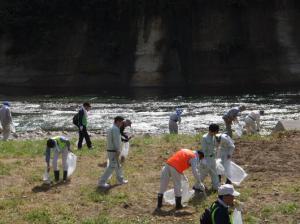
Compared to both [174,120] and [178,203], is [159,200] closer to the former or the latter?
[178,203]

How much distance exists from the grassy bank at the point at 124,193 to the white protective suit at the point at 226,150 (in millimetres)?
685

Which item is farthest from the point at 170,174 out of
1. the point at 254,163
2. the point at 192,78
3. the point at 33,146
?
the point at 192,78

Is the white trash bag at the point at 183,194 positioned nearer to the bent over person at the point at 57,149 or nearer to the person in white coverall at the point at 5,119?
the bent over person at the point at 57,149

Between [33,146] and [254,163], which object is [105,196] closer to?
[254,163]

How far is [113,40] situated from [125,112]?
2154 cm

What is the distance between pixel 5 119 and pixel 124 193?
10.8m

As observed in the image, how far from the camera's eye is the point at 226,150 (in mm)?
12875

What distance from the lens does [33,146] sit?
19.4 meters

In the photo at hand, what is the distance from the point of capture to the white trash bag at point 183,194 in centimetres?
1172

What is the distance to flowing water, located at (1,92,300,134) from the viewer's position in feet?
99.6

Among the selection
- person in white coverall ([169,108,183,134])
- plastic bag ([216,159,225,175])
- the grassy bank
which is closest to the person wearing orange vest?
the grassy bank

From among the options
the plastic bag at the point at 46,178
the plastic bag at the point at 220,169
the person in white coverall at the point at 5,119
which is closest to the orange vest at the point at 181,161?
the plastic bag at the point at 220,169

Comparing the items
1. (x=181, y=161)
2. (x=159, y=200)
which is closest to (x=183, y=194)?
(x=159, y=200)

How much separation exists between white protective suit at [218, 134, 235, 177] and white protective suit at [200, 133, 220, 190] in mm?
372
